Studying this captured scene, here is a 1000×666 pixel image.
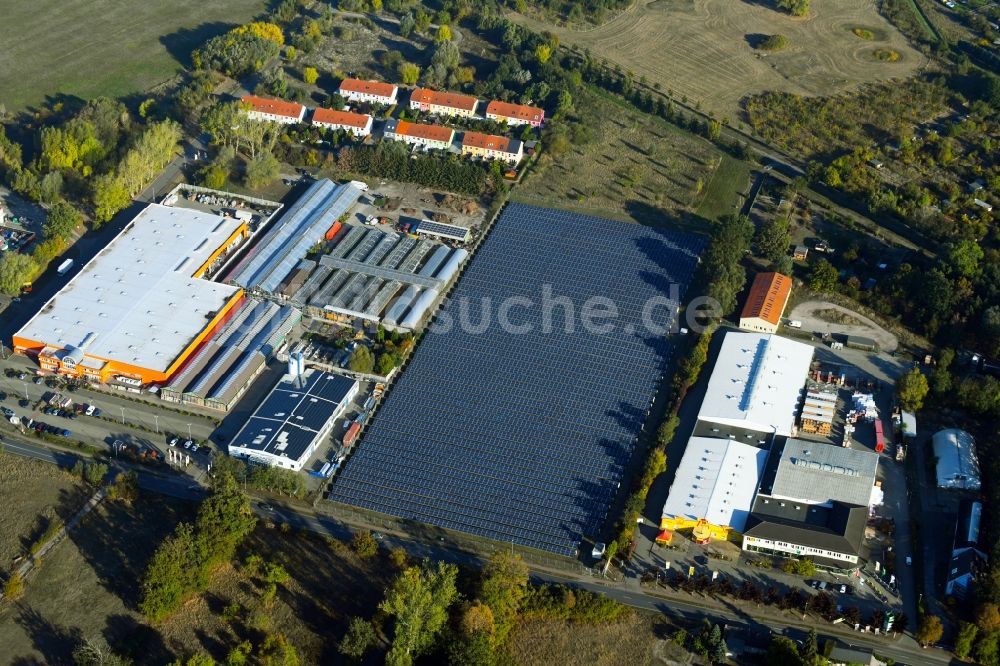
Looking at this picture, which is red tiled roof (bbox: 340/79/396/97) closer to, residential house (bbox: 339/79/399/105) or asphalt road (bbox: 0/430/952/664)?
residential house (bbox: 339/79/399/105)

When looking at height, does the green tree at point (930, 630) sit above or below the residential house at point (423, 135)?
below

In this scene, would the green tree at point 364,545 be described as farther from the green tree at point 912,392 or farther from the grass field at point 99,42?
the grass field at point 99,42

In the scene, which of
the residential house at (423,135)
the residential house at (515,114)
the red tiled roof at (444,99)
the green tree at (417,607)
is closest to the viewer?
the green tree at (417,607)

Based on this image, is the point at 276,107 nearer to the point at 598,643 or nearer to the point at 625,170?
the point at 625,170

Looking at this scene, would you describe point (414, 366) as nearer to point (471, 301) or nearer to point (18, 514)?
point (471, 301)

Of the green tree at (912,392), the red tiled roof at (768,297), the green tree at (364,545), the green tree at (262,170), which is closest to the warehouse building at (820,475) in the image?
the green tree at (912,392)

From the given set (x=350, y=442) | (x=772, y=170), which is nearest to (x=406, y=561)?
(x=350, y=442)

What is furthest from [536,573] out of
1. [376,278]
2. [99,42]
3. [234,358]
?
[99,42]
